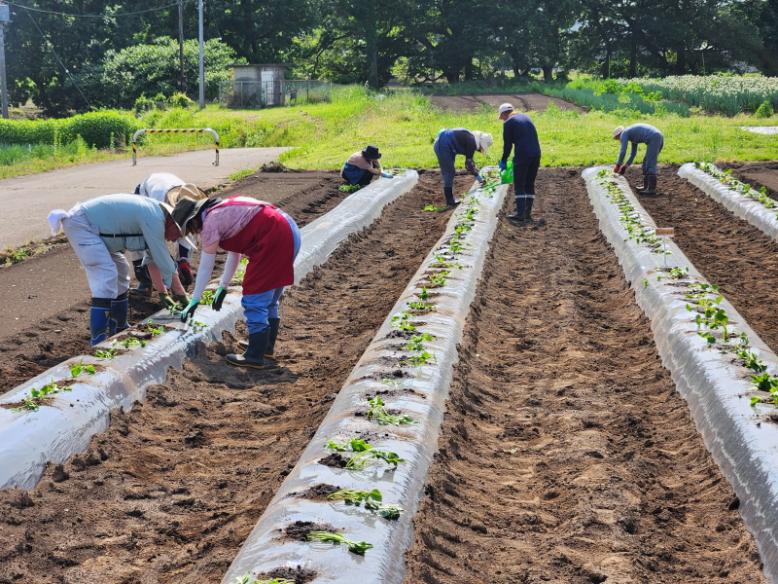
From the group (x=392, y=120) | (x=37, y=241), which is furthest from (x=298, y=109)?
(x=37, y=241)

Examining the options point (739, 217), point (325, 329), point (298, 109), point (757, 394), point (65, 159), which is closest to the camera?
point (757, 394)

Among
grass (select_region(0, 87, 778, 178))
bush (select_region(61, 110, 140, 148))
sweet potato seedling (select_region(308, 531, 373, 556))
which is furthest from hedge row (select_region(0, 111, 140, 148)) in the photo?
sweet potato seedling (select_region(308, 531, 373, 556))

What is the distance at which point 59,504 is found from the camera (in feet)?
16.5

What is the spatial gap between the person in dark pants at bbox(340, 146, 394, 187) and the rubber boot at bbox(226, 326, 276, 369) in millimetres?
9670

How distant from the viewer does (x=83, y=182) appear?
63.5ft

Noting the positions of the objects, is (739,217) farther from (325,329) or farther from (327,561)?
(327,561)

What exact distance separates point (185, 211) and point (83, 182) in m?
13.6

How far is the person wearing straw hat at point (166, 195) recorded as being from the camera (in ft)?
24.2

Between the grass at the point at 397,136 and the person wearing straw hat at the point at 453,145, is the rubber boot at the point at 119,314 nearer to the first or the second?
the person wearing straw hat at the point at 453,145

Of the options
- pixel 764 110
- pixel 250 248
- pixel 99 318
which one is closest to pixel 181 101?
pixel 764 110

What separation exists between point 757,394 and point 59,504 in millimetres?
4092

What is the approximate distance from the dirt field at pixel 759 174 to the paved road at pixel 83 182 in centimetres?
989

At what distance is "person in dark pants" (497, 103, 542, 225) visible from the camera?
43.8ft

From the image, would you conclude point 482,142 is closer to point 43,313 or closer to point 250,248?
point 43,313
